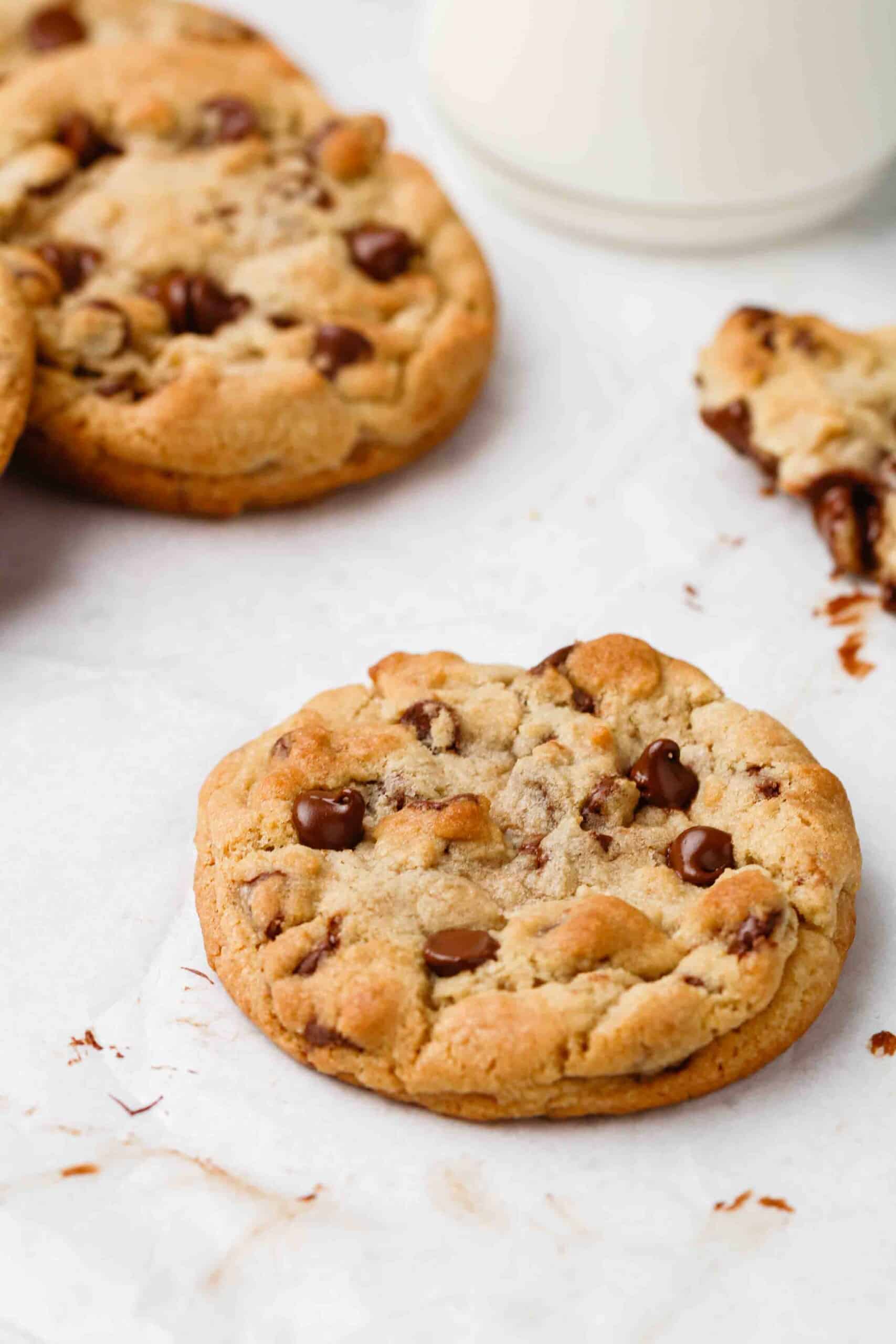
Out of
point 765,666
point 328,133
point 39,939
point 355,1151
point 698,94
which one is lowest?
point 39,939

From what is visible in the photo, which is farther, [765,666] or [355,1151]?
[765,666]

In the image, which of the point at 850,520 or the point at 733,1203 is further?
the point at 850,520

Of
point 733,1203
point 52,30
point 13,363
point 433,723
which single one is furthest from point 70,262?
point 733,1203

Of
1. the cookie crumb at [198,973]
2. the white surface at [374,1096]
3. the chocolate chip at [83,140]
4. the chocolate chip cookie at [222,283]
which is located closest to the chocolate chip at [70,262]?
the chocolate chip cookie at [222,283]

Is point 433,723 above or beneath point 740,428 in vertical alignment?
beneath

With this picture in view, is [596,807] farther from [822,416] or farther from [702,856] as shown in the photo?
[822,416]

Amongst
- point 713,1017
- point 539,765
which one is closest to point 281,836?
point 539,765

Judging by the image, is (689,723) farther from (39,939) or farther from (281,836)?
(39,939)
